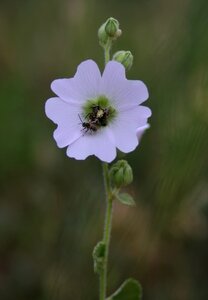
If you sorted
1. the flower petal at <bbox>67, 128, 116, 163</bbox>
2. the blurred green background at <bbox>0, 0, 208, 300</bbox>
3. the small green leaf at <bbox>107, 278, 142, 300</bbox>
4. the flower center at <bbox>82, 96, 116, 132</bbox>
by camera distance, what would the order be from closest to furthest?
the flower petal at <bbox>67, 128, 116, 163</bbox>
the flower center at <bbox>82, 96, 116, 132</bbox>
the small green leaf at <bbox>107, 278, 142, 300</bbox>
the blurred green background at <bbox>0, 0, 208, 300</bbox>

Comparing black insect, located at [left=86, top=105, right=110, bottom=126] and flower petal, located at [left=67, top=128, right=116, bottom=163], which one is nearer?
flower petal, located at [left=67, top=128, right=116, bottom=163]

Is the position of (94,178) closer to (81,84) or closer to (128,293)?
(128,293)

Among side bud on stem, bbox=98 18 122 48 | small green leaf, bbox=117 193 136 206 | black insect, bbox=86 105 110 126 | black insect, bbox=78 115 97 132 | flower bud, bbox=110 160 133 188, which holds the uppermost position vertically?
side bud on stem, bbox=98 18 122 48

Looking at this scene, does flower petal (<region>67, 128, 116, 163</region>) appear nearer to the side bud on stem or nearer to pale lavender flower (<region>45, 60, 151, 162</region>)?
pale lavender flower (<region>45, 60, 151, 162</region>)

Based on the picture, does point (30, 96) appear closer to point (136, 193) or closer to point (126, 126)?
point (136, 193)

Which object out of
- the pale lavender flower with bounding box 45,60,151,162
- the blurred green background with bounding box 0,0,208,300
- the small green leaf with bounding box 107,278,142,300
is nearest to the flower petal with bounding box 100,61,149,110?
the pale lavender flower with bounding box 45,60,151,162

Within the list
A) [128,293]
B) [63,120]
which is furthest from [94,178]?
[63,120]
